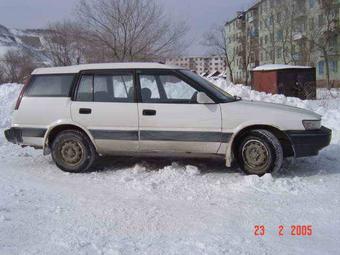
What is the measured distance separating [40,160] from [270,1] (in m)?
48.9

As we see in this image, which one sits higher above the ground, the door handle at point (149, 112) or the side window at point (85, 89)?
the side window at point (85, 89)

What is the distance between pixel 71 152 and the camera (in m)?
6.34

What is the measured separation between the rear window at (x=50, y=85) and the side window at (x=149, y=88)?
3.82 feet

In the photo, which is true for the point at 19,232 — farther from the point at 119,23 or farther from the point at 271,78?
the point at 119,23

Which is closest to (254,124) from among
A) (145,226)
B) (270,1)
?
(145,226)

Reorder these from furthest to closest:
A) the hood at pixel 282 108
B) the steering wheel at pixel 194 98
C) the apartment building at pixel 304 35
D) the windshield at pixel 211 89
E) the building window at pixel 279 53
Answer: the building window at pixel 279 53, the apartment building at pixel 304 35, the windshield at pixel 211 89, the steering wheel at pixel 194 98, the hood at pixel 282 108

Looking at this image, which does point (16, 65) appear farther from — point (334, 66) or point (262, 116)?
point (262, 116)

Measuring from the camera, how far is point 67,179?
598 cm

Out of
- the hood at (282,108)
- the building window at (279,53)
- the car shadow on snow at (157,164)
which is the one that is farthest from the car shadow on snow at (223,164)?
the building window at (279,53)

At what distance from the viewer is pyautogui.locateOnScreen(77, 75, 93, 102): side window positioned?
6.25 meters

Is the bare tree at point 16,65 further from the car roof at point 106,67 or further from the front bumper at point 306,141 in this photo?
the front bumper at point 306,141

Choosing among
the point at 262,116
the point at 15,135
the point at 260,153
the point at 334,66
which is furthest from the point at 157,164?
the point at 334,66

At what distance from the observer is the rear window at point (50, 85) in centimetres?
638
